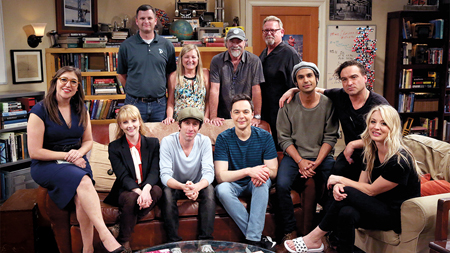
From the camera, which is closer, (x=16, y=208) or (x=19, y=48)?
(x=16, y=208)

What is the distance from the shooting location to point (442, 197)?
2.49 meters

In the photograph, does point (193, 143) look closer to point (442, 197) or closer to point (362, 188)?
point (362, 188)

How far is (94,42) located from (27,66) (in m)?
0.81

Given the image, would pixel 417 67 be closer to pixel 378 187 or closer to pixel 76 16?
pixel 378 187

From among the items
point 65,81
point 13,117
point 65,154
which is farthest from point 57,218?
point 13,117

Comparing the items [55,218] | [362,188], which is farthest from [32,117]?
[362,188]

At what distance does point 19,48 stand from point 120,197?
2.88 meters

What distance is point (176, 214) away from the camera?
111 inches

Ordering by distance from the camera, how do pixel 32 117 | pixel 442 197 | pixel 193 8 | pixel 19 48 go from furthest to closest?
pixel 193 8 < pixel 19 48 < pixel 32 117 < pixel 442 197

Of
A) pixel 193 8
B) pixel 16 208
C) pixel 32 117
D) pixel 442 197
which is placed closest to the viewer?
pixel 442 197

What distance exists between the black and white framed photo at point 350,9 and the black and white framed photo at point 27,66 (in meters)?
4.01

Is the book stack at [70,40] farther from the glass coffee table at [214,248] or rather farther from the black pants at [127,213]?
the glass coffee table at [214,248]

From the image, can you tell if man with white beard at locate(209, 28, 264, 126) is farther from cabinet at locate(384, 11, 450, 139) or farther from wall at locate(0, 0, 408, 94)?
cabinet at locate(384, 11, 450, 139)

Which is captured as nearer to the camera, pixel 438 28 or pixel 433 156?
pixel 433 156
